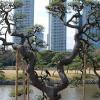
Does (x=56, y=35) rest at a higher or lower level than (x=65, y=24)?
lower

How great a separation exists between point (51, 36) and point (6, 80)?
571 cm

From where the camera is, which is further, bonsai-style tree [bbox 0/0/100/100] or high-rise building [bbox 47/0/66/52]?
high-rise building [bbox 47/0/66/52]

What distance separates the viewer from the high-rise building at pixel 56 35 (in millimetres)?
22244

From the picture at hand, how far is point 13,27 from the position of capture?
30.1 ft

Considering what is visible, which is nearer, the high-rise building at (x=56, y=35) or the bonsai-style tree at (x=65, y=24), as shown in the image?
the bonsai-style tree at (x=65, y=24)

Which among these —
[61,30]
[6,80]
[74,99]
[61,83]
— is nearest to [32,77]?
[61,83]

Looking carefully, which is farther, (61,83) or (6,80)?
(6,80)

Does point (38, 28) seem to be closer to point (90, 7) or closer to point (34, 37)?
point (34, 37)

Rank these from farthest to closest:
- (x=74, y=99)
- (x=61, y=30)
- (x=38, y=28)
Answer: (x=61, y=30)
(x=74, y=99)
(x=38, y=28)

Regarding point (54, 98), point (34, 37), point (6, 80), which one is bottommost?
point (6, 80)

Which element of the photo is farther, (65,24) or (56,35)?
(56,35)

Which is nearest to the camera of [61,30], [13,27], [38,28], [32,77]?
[32,77]

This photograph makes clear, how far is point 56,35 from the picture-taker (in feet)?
88.4

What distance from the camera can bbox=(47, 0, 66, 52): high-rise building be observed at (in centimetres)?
2224
